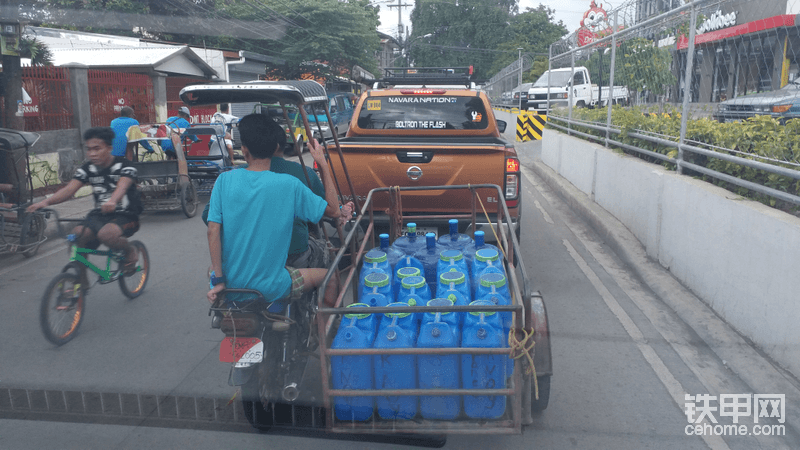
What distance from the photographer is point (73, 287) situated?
5.03m

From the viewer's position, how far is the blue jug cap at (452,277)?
353 centimetres

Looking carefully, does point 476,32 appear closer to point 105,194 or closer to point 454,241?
point 105,194

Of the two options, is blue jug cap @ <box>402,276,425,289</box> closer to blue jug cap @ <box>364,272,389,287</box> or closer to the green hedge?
blue jug cap @ <box>364,272,389,287</box>

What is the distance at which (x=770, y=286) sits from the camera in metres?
4.20

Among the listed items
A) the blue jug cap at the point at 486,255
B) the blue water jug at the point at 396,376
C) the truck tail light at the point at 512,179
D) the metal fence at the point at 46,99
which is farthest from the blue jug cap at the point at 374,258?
the metal fence at the point at 46,99

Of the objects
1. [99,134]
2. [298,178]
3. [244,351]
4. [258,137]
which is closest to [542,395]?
[244,351]

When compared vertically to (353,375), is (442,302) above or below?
above

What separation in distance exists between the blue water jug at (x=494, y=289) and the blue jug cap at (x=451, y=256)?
384mm

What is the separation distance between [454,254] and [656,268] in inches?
129

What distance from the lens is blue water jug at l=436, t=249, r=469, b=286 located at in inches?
153

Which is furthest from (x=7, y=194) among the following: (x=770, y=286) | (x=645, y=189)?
(x=770, y=286)

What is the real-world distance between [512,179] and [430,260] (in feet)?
6.47

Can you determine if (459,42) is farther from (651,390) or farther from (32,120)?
(651,390)

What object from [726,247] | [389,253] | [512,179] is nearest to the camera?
[389,253]
